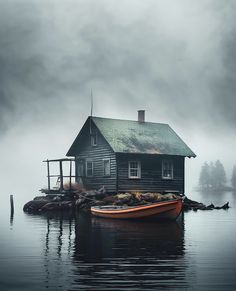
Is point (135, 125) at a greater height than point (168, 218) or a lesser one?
greater

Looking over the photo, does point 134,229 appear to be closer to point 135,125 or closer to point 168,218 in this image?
point 168,218

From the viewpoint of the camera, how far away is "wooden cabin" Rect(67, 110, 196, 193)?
42812mm

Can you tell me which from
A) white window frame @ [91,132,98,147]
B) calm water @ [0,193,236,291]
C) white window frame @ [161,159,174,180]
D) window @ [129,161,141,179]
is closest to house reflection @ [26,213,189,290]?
calm water @ [0,193,236,291]

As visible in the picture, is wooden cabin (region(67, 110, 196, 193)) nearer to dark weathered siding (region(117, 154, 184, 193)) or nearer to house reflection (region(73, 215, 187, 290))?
dark weathered siding (region(117, 154, 184, 193))

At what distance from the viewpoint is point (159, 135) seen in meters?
47.7

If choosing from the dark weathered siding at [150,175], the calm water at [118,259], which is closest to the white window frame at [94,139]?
the dark weathered siding at [150,175]

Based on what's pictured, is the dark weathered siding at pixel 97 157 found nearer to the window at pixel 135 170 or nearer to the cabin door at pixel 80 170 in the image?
the cabin door at pixel 80 170

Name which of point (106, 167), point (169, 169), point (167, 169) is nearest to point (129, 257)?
point (106, 167)

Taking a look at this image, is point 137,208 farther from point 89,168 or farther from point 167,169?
point 89,168

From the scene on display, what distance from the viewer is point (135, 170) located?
143 feet

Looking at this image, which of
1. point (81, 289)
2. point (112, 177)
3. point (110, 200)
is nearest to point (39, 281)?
point (81, 289)

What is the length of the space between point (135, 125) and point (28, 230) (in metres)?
24.1

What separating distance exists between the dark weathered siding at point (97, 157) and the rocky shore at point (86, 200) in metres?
1.72

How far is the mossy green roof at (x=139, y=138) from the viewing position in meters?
43.2
